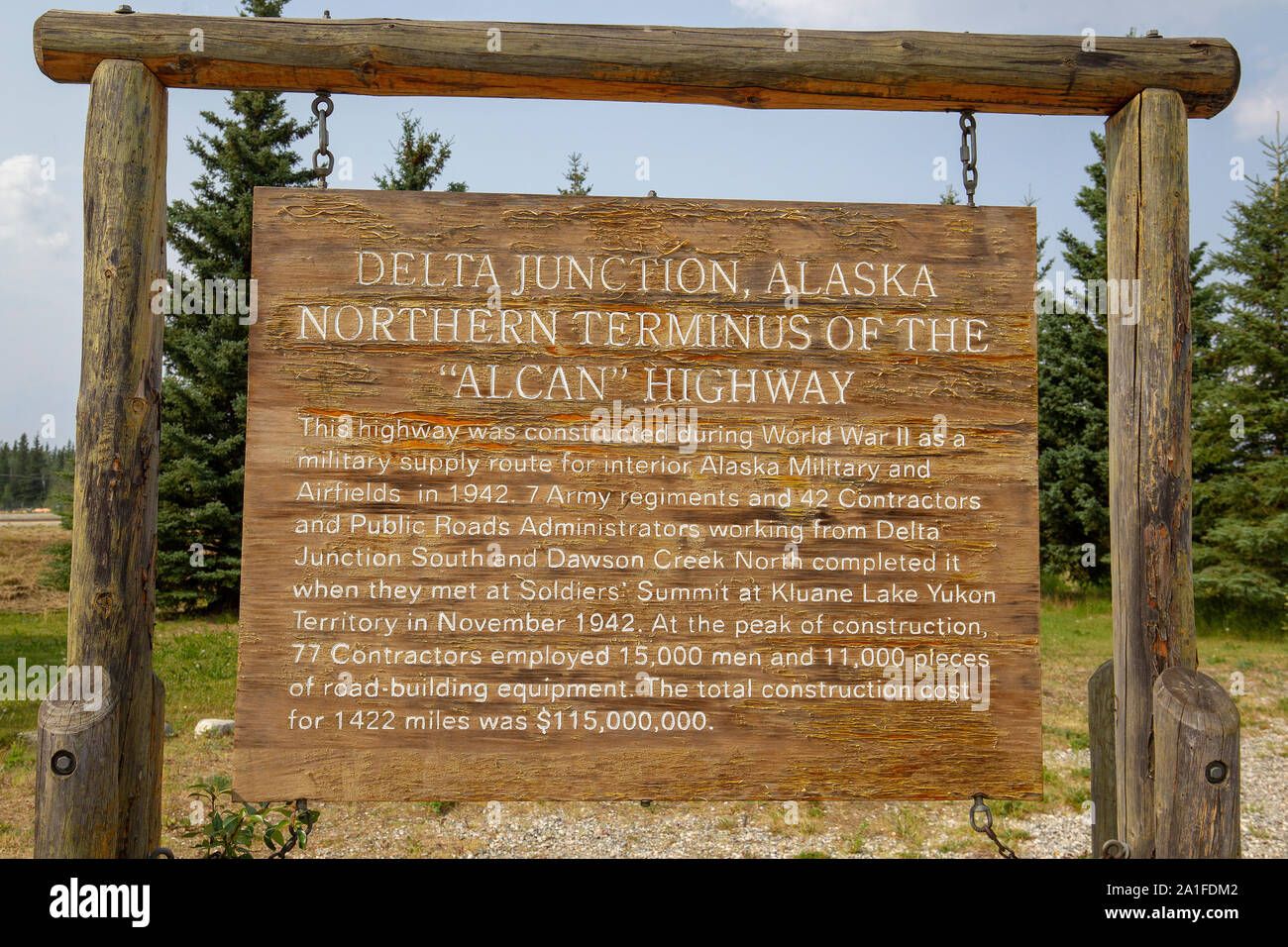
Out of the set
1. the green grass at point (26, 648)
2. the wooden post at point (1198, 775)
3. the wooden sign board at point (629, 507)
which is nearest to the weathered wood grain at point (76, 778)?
the wooden sign board at point (629, 507)

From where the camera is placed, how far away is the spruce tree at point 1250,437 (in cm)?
1313

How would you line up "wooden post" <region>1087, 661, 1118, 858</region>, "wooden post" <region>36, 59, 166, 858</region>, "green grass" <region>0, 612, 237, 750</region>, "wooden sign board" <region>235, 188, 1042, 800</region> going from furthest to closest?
"green grass" <region>0, 612, 237, 750</region>
"wooden post" <region>1087, 661, 1118, 858</region>
"wooden sign board" <region>235, 188, 1042, 800</region>
"wooden post" <region>36, 59, 166, 858</region>

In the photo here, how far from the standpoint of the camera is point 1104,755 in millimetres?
2826

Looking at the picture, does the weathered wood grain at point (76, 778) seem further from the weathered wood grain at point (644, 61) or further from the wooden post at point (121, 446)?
the weathered wood grain at point (644, 61)

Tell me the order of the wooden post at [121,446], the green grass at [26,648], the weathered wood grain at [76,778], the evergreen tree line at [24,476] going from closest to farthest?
the weathered wood grain at [76,778] → the wooden post at [121,446] → the green grass at [26,648] → the evergreen tree line at [24,476]

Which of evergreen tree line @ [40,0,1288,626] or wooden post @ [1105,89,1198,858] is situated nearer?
wooden post @ [1105,89,1198,858]

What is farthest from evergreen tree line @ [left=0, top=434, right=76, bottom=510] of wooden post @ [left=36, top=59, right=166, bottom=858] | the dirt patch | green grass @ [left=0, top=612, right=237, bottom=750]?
wooden post @ [left=36, top=59, right=166, bottom=858]

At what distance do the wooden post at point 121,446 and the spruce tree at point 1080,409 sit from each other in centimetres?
1729

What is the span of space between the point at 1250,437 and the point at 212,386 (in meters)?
18.9

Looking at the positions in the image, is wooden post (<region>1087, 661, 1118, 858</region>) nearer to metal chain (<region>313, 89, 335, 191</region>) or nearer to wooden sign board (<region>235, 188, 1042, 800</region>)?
wooden sign board (<region>235, 188, 1042, 800</region>)

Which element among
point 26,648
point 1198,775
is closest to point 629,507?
point 1198,775

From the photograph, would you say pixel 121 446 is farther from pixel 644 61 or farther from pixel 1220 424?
pixel 1220 424

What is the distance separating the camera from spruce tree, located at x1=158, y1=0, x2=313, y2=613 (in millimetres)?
12125

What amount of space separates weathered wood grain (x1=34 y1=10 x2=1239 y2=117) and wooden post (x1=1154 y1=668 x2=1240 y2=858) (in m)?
2.23
